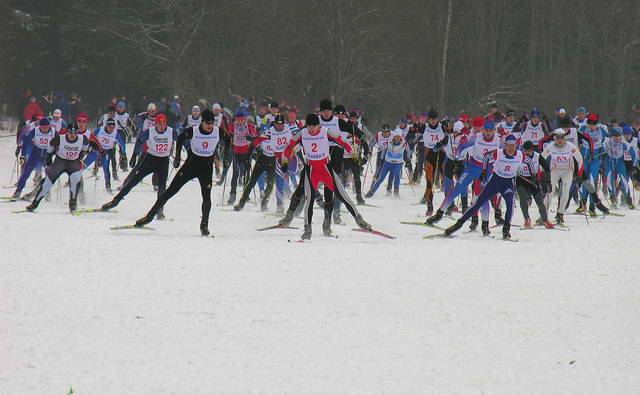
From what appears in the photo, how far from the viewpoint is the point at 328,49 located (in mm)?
49719

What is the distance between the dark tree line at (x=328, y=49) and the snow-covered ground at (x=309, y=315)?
3277 centimetres

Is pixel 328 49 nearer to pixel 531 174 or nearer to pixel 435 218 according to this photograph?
pixel 435 218

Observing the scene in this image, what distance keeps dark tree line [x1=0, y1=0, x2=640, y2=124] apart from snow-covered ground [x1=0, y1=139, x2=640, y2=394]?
3277 cm

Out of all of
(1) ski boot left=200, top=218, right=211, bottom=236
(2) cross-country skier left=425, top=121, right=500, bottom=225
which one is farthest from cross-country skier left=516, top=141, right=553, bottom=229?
(1) ski boot left=200, top=218, right=211, bottom=236

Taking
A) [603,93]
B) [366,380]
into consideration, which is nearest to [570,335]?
[366,380]

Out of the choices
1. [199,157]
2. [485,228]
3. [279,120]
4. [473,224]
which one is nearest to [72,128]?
[199,157]

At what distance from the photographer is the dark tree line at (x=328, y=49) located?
48.0 meters

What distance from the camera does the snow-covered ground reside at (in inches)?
313

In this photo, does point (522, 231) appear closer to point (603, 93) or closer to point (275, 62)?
point (275, 62)

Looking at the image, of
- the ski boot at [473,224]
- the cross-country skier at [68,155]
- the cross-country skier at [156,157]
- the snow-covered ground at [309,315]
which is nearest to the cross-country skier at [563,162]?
the ski boot at [473,224]

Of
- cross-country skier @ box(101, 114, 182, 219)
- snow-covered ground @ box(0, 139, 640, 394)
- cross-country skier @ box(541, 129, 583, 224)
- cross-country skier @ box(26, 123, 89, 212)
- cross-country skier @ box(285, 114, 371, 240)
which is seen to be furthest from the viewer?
cross-country skier @ box(541, 129, 583, 224)

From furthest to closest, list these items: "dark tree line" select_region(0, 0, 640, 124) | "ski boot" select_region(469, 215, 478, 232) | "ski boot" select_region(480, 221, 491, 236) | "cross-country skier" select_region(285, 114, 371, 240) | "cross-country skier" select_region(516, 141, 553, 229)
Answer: "dark tree line" select_region(0, 0, 640, 124) → "cross-country skier" select_region(516, 141, 553, 229) → "ski boot" select_region(469, 215, 478, 232) → "ski boot" select_region(480, 221, 491, 236) → "cross-country skier" select_region(285, 114, 371, 240)

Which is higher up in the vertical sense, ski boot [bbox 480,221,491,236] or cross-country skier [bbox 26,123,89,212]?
cross-country skier [bbox 26,123,89,212]

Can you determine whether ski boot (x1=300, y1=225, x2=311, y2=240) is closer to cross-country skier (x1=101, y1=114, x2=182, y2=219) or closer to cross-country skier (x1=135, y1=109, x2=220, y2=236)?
cross-country skier (x1=135, y1=109, x2=220, y2=236)
